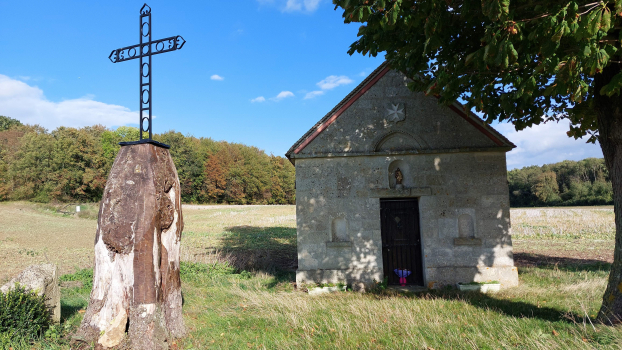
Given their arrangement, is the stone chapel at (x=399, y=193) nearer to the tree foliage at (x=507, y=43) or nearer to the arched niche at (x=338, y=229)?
the arched niche at (x=338, y=229)

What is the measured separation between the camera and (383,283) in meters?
9.04

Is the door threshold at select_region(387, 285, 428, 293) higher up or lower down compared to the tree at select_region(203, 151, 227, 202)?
lower down

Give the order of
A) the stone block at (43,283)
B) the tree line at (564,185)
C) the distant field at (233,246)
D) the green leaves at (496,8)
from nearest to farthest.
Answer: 1. the green leaves at (496,8)
2. the stone block at (43,283)
3. the distant field at (233,246)
4. the tree line at (564,185)

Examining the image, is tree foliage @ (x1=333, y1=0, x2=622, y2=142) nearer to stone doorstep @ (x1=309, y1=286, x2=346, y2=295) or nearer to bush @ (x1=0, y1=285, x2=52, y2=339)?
stone doorstep @ (x1=309, y1=286, x2=346, y2=295)

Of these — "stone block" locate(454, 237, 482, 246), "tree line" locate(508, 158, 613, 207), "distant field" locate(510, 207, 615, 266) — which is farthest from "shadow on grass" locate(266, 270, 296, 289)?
"tree line" locate(508, 158, 613, 207)

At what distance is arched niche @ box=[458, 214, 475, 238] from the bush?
908 centimetres

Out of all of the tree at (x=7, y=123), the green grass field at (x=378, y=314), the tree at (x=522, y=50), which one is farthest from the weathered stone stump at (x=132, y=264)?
the tree at (x=7, y=123)

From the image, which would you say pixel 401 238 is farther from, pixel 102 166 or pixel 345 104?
pixel 102 166

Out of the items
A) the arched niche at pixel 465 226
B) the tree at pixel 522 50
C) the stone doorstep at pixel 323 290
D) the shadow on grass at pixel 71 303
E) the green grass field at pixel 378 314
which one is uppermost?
the tree at pixel 522 50

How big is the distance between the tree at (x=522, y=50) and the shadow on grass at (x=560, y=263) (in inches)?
215

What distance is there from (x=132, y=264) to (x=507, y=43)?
229 inches

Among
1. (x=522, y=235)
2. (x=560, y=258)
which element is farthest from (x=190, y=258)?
(x=522, y=235)

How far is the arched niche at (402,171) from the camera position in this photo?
9.52 meters

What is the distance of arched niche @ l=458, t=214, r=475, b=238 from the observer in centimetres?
934
